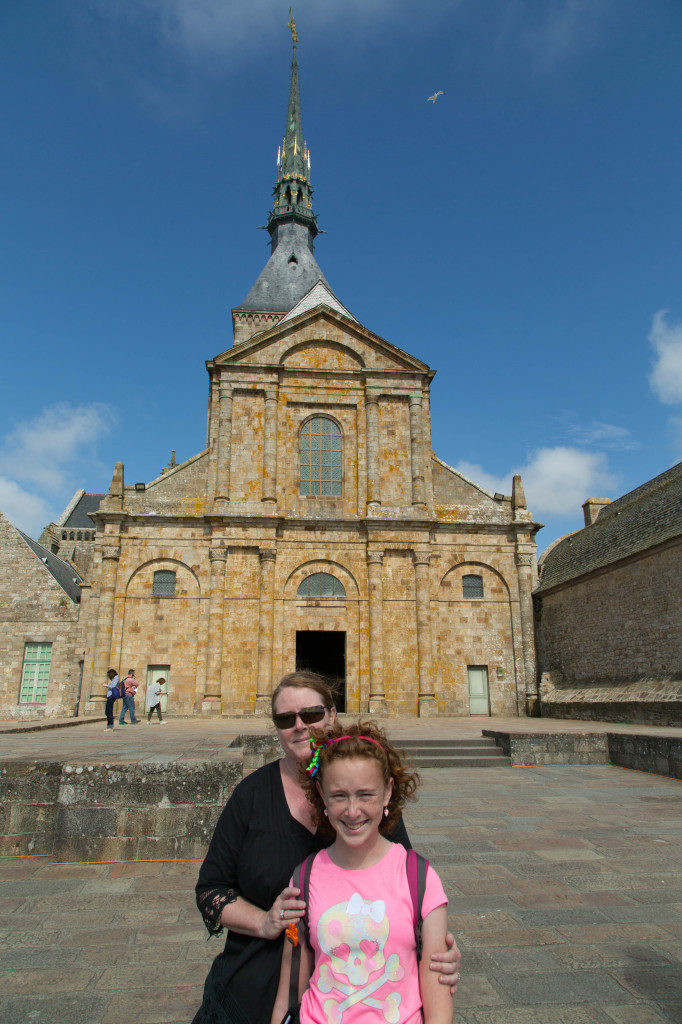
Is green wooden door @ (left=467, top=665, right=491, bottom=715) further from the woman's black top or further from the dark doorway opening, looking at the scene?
the woman's black top

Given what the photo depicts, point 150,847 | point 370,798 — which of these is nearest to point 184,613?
point 150,847

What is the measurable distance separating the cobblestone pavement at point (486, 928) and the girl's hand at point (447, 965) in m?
1.59

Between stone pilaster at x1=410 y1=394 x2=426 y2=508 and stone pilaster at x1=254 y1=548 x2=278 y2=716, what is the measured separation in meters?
5.83

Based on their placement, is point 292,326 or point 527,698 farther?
point 292,326

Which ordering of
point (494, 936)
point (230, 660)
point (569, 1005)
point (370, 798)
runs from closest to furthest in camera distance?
point (370, 798), point (569, 1005), point (494, 936), point (230, 660)

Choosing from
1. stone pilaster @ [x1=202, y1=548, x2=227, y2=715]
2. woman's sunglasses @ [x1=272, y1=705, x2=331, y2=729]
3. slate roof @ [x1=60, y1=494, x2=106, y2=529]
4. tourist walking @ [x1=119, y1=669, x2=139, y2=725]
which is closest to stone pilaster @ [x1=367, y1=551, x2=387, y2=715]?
stone pilaster @ [x1=202, y1=548, x2=227, y2=715]

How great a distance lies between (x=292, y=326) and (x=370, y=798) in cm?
2479

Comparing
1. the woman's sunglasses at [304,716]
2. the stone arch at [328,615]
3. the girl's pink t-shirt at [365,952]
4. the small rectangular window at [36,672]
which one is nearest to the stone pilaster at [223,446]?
the stone arch at [328,615]

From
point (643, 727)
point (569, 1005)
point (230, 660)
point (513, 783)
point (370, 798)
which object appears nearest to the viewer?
point (370, 798)

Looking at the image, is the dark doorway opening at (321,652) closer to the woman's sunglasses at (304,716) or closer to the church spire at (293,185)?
the woman's sunglasses at (304,716)

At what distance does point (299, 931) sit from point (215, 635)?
20534mm

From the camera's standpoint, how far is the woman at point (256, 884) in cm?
234

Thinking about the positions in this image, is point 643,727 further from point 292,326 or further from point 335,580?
point 292,326

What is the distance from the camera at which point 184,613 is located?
22.8 meters
